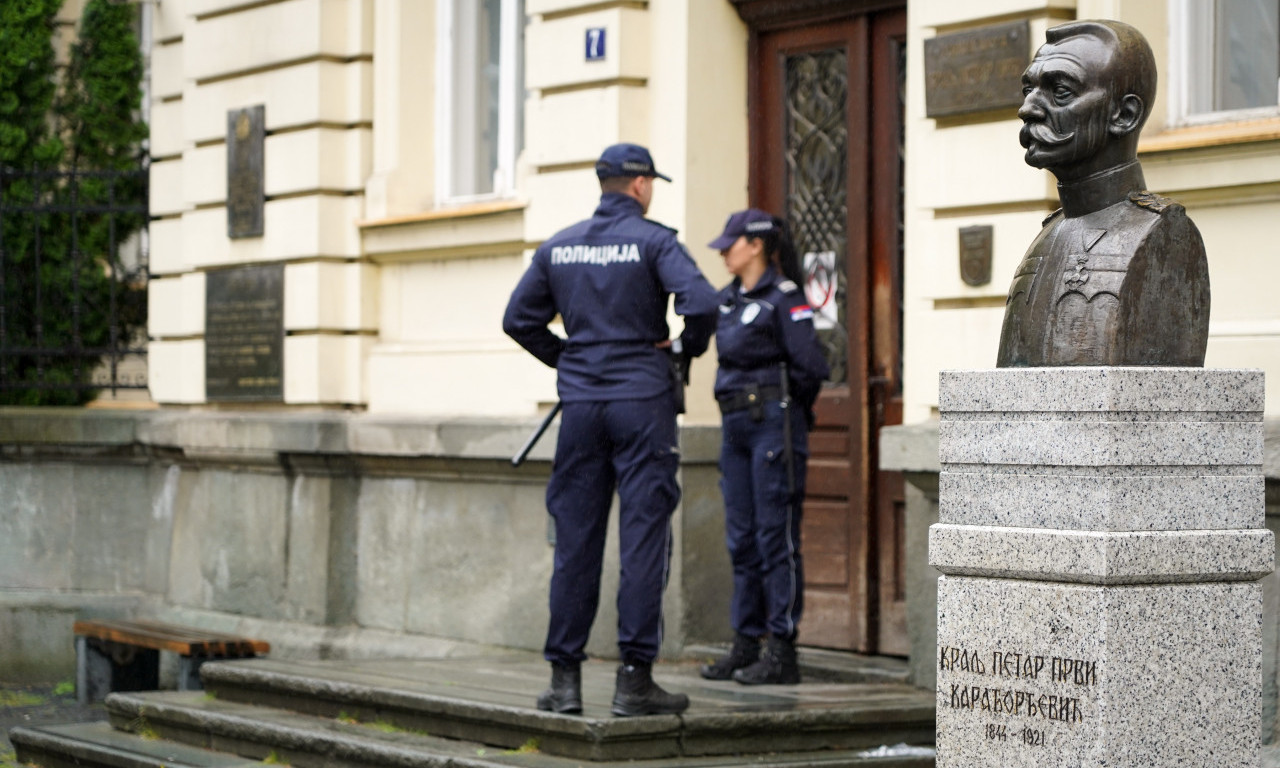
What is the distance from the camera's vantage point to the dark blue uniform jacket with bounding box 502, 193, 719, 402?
6.88 meters

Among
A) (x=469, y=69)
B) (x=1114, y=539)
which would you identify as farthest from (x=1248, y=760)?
(x=469, y=69)

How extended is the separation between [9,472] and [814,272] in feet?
19.0

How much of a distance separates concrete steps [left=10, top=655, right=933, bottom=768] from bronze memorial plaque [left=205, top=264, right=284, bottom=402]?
2.74m

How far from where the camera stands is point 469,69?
1099 cm

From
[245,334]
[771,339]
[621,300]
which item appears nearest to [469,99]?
[245,334]

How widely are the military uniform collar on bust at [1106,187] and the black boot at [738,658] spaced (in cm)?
311

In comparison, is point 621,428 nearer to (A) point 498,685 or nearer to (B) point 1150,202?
(A) point 498,685

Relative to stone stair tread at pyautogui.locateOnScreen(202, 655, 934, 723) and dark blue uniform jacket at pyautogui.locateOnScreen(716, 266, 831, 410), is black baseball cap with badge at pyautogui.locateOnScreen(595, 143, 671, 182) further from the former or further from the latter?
stone stair tread at pyautogui.locateOnScreen(202, 655, 934, 723)

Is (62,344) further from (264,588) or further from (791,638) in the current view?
(791,638)

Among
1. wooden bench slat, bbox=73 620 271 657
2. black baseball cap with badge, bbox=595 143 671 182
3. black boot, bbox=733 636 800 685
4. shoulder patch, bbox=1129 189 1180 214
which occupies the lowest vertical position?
wooden bench slat, bbox=73 620 271 657

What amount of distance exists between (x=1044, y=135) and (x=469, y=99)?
6.07 metres

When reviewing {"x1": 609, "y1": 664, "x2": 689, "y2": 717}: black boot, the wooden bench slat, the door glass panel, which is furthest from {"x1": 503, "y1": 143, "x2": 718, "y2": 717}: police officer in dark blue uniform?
the wooden bench slat

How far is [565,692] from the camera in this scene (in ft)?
22.7

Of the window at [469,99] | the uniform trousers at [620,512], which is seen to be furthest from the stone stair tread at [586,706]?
the window at [469,99]
